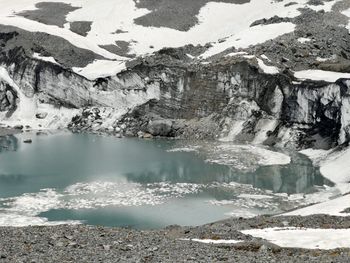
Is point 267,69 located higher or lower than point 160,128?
higher

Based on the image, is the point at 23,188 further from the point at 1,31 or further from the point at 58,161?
the point at 1,31

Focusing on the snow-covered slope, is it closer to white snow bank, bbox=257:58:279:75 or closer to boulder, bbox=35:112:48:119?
boulder, bbox=35:112:48:119

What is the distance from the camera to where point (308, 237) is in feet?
83.0

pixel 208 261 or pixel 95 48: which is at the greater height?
pixel 95 48

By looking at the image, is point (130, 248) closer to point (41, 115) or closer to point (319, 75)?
point (319, 75)

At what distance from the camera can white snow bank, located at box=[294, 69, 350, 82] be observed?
75.1 metres

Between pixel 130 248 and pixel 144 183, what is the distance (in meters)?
34.2

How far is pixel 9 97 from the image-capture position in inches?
3895

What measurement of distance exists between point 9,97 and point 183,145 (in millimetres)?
36974

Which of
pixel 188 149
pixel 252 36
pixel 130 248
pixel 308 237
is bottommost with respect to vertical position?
pixel 188 149

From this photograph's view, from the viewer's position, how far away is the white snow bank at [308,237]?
23.8 m

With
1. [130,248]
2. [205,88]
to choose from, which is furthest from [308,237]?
[205,88]

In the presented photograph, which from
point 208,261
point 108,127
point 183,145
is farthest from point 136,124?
point 208,261

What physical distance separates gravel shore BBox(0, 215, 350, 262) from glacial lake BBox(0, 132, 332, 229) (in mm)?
15030
